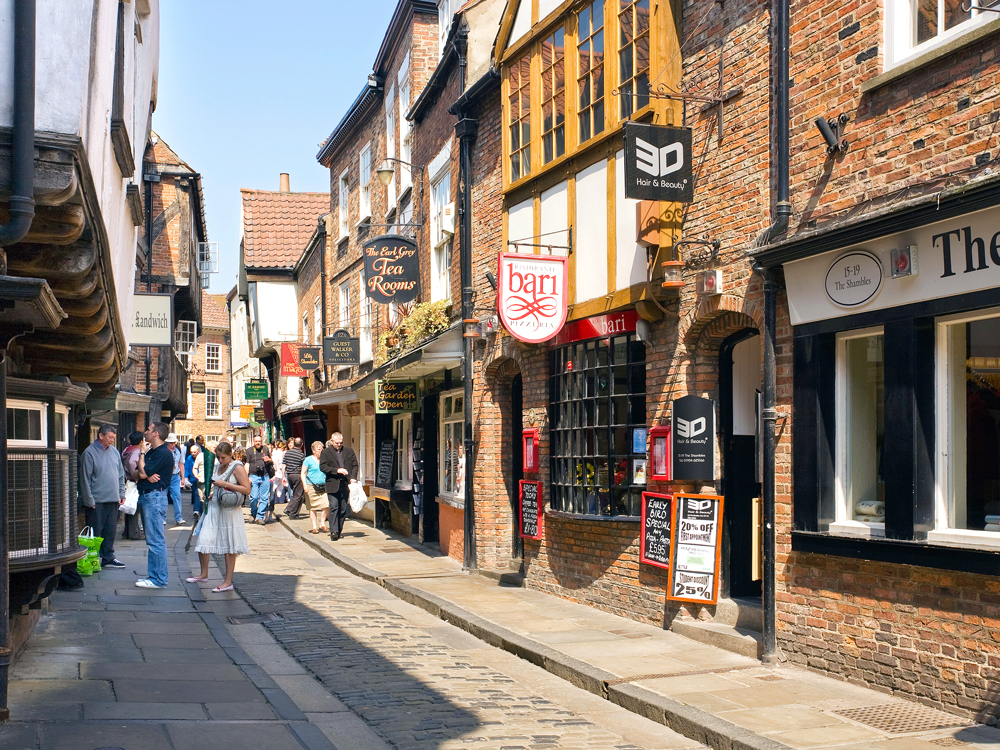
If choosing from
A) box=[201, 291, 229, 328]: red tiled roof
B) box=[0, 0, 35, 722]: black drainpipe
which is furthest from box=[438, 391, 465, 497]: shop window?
box=[201, 291, 229, 328]: red tiled roof

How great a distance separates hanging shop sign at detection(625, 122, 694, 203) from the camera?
9.17 m

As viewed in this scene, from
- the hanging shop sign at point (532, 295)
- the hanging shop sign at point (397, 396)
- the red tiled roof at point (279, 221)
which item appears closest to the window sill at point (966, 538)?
the hanging shop sign at point (532, 295)

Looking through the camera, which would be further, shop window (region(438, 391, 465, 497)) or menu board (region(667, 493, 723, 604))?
shop window (region(438, 391, 465, 497))

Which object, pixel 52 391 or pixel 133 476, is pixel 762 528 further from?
pixel 133 476

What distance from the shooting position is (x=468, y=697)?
7730mm

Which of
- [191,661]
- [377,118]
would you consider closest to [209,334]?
[377,118]

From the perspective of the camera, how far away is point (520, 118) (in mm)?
13047

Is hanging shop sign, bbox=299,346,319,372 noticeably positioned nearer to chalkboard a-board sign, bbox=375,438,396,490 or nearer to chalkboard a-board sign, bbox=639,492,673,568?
chalkboard a-board sign, bbox=375,438,396,490

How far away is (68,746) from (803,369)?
5.67m

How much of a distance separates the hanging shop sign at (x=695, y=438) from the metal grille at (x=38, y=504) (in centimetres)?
518

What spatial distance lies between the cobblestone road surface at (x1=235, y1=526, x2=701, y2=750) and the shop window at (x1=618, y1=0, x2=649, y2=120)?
553 centimetres

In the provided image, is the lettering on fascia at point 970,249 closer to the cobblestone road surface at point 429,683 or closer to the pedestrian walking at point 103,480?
the cobblestone road surface at point 429,683

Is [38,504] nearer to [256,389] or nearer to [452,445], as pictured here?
[452,445]

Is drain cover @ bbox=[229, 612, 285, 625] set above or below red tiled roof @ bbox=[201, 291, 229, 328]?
below
